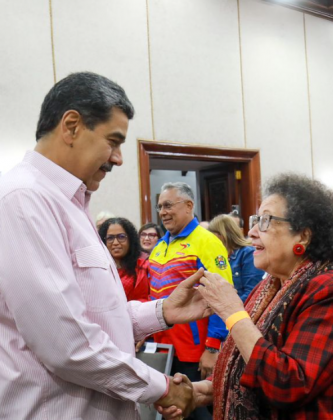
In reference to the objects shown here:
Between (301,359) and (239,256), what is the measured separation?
2151 mm

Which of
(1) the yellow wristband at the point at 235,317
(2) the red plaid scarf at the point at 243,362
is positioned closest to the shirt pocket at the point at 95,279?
(1) the yellow wristband at the point at 235,317

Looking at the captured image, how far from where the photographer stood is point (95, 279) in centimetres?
120

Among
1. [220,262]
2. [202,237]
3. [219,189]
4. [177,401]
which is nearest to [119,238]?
[202,237]

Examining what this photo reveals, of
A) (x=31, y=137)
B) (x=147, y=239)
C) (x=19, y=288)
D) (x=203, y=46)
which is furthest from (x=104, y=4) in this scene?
(x=19, y=288)

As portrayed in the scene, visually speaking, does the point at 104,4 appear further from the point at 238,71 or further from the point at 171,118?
the point at 238,71

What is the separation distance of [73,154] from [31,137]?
346 centimetres

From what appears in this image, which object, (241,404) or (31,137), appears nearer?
(241,404)

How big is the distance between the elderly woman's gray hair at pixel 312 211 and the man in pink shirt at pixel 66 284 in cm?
65

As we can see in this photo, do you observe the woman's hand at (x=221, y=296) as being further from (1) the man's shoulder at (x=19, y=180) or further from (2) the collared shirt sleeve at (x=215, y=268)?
(2) the collared shirt sleeve at (x=215, y=268)

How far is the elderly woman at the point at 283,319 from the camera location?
1274 mm

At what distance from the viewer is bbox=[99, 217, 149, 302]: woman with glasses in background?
3.38 metres

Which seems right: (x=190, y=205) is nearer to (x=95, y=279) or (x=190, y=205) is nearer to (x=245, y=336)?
(x=245, y=336)

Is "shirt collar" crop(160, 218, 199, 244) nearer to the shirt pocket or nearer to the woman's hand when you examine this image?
the woman's hand

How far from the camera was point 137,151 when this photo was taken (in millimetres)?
5102
